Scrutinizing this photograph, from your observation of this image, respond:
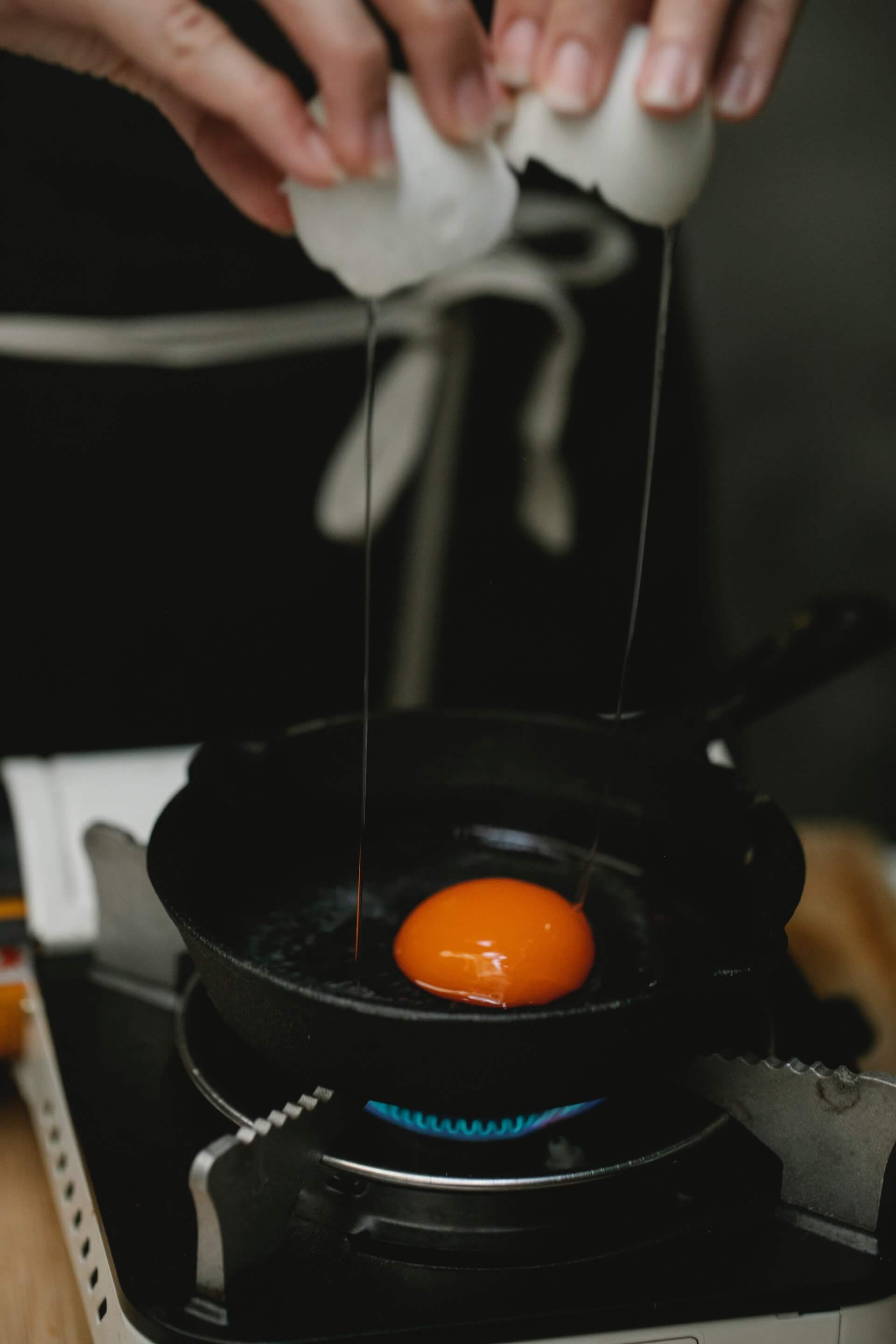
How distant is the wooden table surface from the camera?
814mm

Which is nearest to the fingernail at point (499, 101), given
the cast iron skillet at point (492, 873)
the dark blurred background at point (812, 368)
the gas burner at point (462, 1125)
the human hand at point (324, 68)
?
the human hand at point (324, 68)

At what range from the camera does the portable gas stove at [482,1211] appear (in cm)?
67

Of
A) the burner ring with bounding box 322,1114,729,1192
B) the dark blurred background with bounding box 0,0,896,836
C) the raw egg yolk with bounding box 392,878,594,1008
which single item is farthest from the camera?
the dark blurred background with bounding box 0,0,896,836

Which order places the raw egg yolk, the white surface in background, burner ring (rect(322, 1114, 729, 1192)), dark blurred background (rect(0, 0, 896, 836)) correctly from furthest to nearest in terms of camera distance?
dark blurred background (rect(0, 0, 896, 836)) < the white surface in background < the raw egg yolk < burner ring (rect(322, 1114, 729, 1192))

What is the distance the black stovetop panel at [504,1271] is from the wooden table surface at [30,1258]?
134mm

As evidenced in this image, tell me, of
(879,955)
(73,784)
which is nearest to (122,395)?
(73,784)

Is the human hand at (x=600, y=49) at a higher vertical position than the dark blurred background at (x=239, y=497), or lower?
higher

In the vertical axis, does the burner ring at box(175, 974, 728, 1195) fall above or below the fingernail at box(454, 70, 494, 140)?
below

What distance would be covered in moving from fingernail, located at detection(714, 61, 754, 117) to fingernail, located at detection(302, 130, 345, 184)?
0.25 meters

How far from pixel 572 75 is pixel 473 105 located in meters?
0.06

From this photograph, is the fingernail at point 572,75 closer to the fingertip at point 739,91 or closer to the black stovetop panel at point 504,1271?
the fingertip at point 739,91

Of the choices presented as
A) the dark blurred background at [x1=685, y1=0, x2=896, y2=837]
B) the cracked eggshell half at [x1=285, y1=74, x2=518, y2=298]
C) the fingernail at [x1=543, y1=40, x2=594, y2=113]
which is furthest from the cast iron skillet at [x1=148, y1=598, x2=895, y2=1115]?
the dark blurred background at [x1=685, y1=0, x2=896, y2=837]

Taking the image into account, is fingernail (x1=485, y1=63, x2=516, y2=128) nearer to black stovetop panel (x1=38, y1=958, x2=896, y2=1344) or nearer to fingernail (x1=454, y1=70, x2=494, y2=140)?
fingernail (x1=454, y1=70, x2=494, y2=140)

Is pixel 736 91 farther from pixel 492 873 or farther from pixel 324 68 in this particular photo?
pixel 492 873
